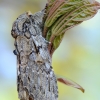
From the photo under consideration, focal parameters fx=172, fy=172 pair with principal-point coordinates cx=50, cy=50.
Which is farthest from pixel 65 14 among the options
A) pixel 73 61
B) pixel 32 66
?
pixel 73 61

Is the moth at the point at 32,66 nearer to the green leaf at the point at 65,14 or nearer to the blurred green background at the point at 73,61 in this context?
the green leaf at the point at 65,14

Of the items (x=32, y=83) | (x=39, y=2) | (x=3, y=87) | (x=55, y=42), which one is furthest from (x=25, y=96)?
(x=39, y=2)

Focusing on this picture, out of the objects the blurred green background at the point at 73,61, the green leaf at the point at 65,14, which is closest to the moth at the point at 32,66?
the green leaf at the point at 65,14

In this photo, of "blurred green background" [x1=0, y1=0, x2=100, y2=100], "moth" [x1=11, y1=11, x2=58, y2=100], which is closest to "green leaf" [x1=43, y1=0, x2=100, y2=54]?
"moth" [x1=11, y1=11, x2=58, y2=100]

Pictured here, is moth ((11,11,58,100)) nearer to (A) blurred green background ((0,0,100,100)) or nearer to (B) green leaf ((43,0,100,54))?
(B) green leaf ((43,0,100,54))

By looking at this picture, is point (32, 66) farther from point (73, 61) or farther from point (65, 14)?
point (73, 61)

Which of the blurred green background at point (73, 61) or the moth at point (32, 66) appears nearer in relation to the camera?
the moth at point (32, 66)
